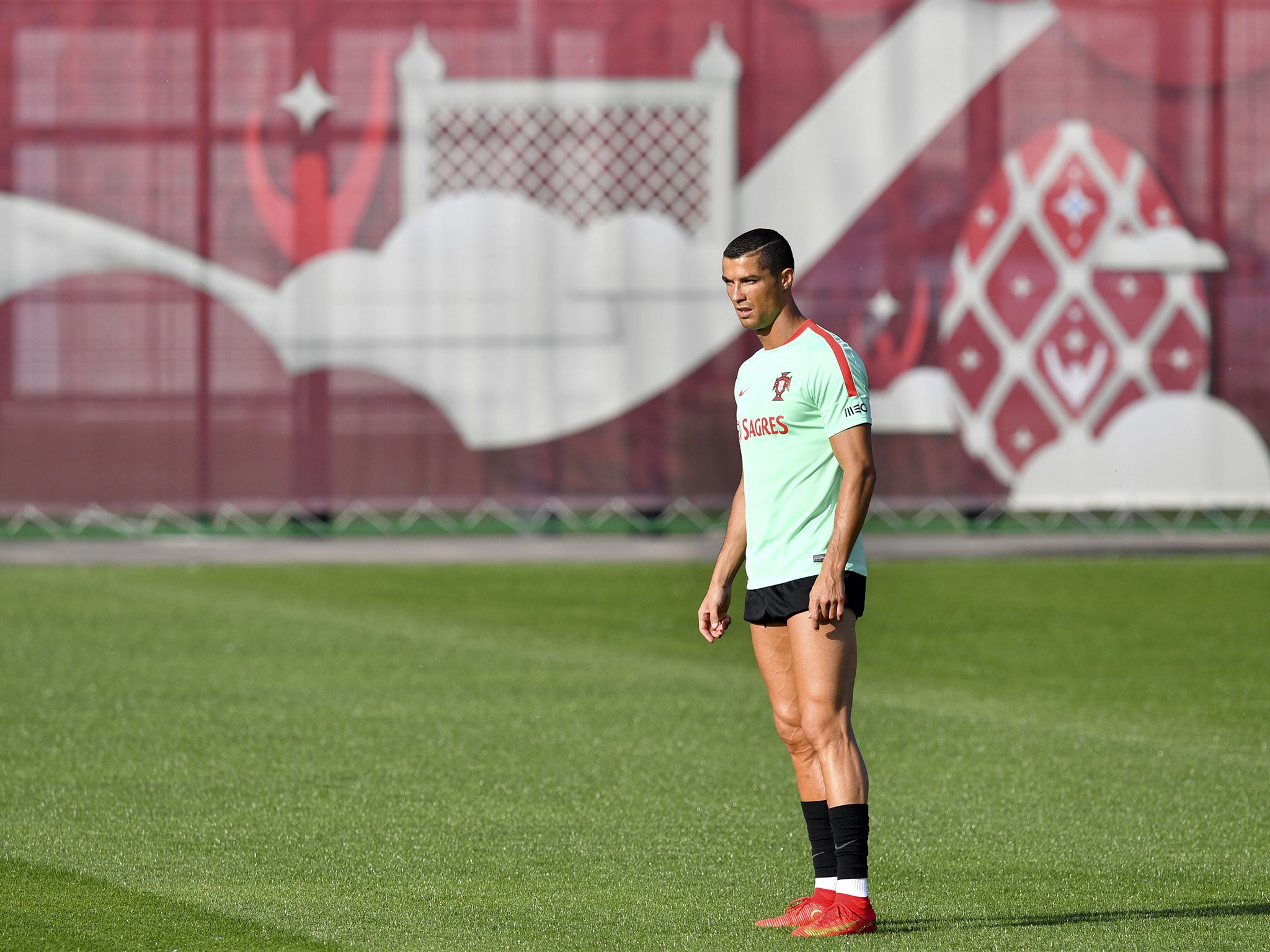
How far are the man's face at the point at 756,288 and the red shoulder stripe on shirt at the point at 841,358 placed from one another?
0.42 feet

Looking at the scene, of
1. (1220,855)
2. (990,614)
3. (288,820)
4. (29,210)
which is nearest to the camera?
(1220,855)

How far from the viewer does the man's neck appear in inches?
212

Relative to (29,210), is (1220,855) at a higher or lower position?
lower

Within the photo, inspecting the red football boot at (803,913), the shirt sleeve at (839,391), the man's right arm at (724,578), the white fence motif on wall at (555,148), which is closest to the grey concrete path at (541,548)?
A: the white fence motif on wall at (555,148)

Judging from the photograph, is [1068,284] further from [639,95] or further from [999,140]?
[639,95]

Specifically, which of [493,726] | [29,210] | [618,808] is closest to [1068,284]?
[29,210]

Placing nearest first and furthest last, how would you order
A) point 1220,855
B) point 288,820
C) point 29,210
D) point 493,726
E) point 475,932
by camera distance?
point 475,932, point 1220,855, point 288,820, point 493,726, point 29,210

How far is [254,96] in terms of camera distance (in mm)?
19719

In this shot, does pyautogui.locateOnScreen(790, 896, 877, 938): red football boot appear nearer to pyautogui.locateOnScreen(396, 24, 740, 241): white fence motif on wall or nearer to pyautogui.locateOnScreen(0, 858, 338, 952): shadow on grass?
pyautogui.locateOnScreen(0, 858, 338, 952): shadow on grass

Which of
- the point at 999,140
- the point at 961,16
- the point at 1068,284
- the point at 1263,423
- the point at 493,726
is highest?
the point at 961,16

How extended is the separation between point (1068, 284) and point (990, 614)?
7.25m

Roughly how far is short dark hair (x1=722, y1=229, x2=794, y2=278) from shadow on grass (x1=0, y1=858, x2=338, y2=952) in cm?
222

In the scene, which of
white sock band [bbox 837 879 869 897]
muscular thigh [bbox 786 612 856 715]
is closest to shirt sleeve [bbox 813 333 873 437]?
muscular thigh [bbox 786 612 856 715]

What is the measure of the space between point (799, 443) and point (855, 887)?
1246 millimetres
